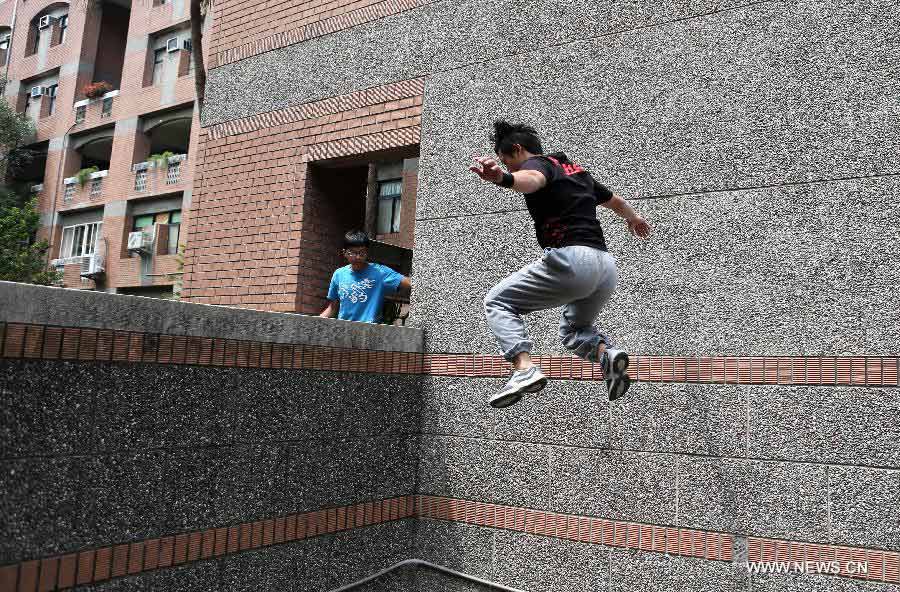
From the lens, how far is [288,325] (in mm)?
5555

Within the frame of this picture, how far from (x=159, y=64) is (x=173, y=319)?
3356cm

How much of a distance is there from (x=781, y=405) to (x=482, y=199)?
10.0 feet

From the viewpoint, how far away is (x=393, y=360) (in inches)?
265

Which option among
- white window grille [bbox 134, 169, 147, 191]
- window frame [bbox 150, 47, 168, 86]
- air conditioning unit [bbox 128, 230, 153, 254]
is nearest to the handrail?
air conditioning unit [bbox 128, 230, 153, 254]

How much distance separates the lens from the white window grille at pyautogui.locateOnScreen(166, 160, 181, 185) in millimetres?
32188

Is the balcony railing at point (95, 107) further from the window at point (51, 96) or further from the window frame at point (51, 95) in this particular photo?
the window at point (51, 96)

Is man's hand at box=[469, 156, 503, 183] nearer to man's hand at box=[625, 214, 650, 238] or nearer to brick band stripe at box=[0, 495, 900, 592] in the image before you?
man's hand at box=[625, 214, 650, 238]

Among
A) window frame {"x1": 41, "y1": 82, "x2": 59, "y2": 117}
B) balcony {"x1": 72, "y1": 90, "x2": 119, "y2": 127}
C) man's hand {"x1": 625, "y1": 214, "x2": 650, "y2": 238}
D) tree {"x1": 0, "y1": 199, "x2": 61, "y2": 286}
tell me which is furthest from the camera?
window frame {"x1": 41, "y1": 82, "x2": 59, "y2": 117}

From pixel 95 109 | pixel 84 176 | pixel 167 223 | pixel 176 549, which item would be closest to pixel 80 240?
pixel 84 176

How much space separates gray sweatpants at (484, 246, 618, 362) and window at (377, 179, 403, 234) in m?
20.4

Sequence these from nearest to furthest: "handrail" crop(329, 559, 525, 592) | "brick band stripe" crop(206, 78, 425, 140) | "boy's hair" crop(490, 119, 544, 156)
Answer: "boy's hair" crop(490, 119, 544, 156)
"handrail" crop(329, 559, 525, 592)
"brick band stripe" crop(206, 78, 425, 140)

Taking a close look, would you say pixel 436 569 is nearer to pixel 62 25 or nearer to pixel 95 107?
pixel 95 107

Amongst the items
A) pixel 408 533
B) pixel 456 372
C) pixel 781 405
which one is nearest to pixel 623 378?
pixel 781 405

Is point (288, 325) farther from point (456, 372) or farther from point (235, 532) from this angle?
point (456, 372)
